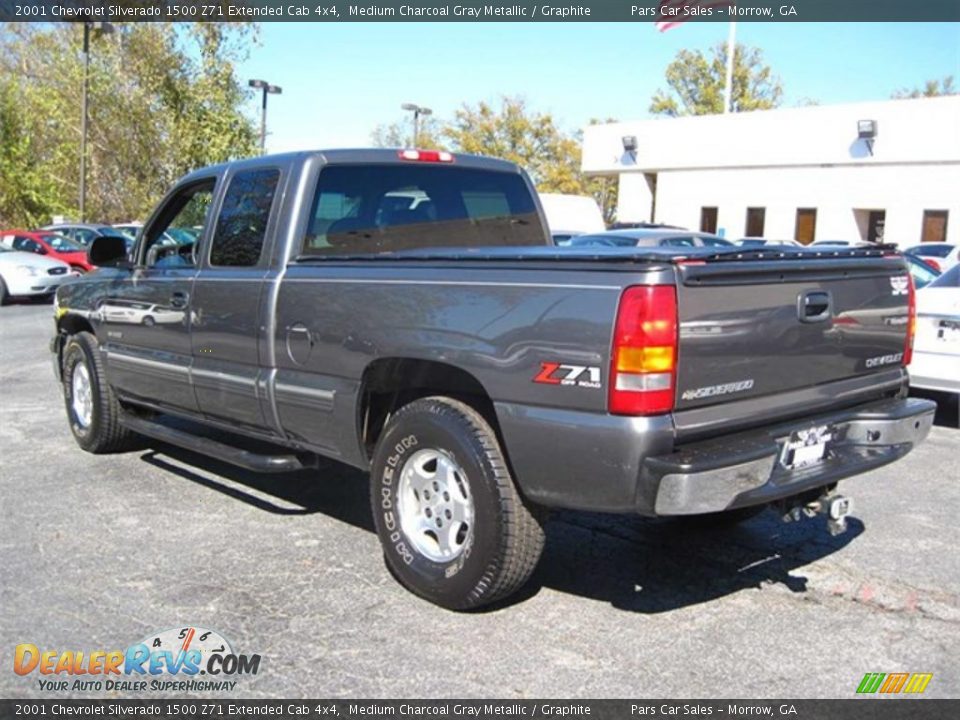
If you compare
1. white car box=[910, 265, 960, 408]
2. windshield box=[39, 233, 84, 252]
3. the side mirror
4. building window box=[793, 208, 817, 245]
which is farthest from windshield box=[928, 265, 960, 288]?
building window box=[793, 208, 817, 245]

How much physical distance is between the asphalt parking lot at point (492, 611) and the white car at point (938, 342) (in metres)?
1.88

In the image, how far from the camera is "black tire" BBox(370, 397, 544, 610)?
3.72 m

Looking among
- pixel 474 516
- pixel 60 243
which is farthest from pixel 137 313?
pixel 60 243

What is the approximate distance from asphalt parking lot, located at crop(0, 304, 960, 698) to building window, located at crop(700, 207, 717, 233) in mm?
31756

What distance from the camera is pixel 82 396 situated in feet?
22.2

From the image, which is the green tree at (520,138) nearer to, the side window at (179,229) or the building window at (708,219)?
the building window at (708,219)

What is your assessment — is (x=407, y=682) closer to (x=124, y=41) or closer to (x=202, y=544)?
(x=202, y=544)

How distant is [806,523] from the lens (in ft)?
17.4

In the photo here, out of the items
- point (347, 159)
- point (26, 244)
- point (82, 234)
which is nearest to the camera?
point (347, 159)

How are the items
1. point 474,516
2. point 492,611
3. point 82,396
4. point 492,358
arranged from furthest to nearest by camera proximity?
1. point 82,396
2. point 492,611
3. point 474,516
4. point 492,358

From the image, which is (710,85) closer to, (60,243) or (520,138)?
(520,138)

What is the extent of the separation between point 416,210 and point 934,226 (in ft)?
94.2

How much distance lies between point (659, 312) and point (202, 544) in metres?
2.75

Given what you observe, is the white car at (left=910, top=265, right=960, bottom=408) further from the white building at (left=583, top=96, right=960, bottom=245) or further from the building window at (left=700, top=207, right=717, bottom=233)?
the building window at (left=700, top=207, right=717, bottom=233)
